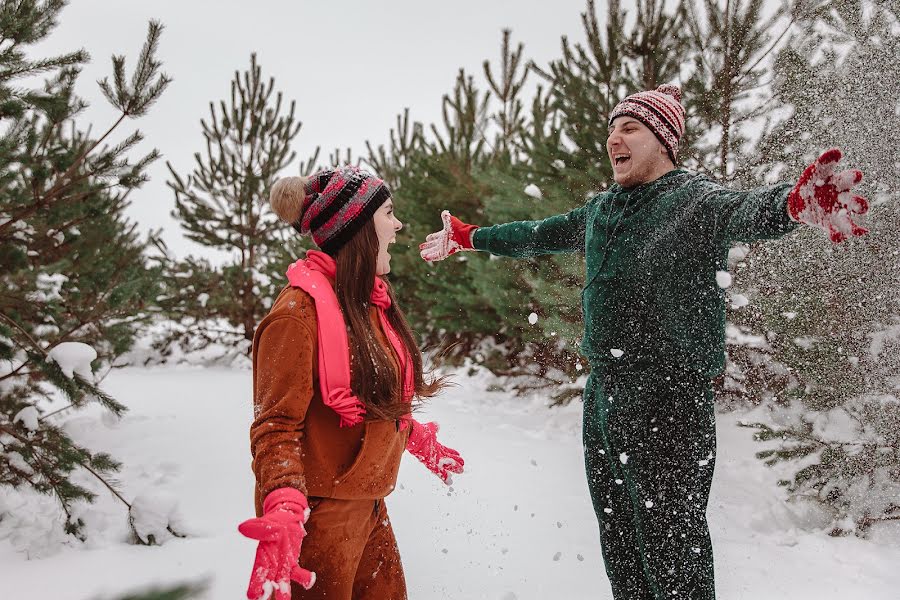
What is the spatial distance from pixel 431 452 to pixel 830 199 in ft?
4.92

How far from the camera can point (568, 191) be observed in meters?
5.02

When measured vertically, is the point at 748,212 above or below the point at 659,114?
below

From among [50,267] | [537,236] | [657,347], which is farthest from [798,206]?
[50,267]

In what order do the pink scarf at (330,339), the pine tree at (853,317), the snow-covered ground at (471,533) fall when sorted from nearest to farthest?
the pink scarf at (330,339)
the snow-covered ground at (471,533)
the pine tree at (853,317)

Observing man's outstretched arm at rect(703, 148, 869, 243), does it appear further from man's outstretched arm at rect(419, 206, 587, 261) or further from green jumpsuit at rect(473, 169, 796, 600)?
man's outstretched arm at rect(419, 206, 587, 261)

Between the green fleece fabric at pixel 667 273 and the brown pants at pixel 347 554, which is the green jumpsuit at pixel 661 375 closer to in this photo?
the green fleece fabric at pixel 667 273

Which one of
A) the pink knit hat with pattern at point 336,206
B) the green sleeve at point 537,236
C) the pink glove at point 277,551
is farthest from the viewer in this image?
the green sleeve at point 537,236

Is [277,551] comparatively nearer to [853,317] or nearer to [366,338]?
[366,338]

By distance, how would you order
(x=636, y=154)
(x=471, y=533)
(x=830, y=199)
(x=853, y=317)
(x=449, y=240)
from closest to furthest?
1. (x=830, y=199)
2. (x=636, y=154)
3. (x=449, y=240)
4. (x=853, y=317)
5. (x=471, y=533)

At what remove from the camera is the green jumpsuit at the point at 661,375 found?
1908mm

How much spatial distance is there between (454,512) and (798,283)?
2606mm

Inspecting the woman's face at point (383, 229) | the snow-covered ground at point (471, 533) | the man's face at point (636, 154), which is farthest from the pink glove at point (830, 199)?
the snow-covered ground at point (471, 533)

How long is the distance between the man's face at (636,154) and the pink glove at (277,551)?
158 centimetres

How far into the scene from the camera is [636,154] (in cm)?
212
